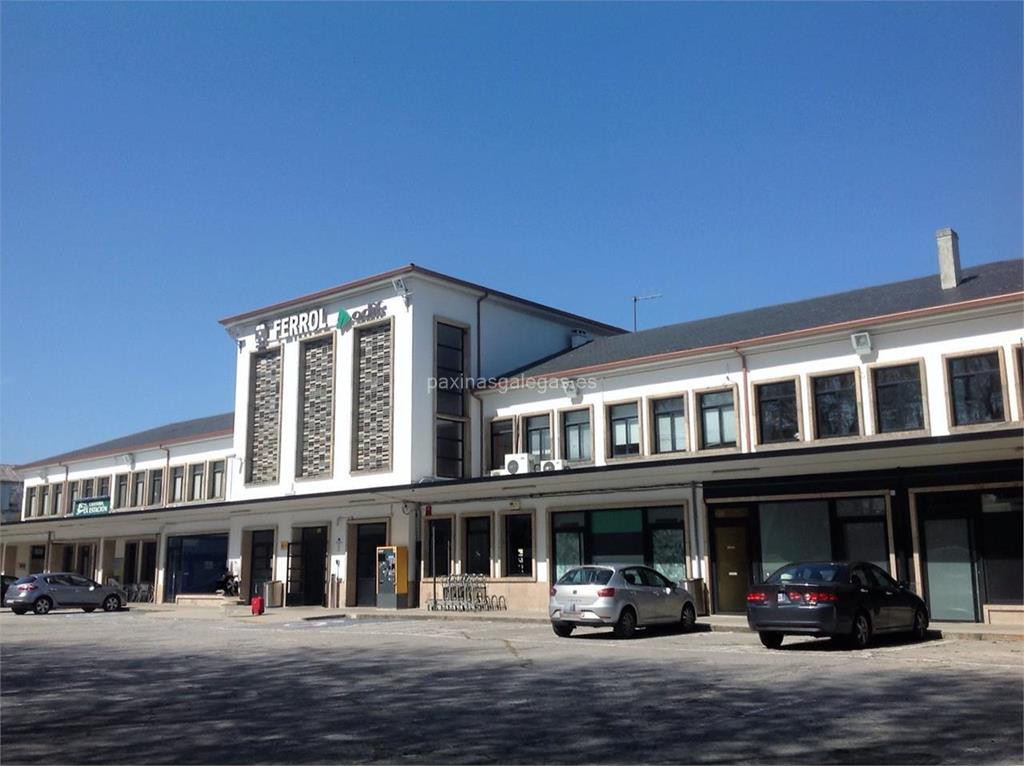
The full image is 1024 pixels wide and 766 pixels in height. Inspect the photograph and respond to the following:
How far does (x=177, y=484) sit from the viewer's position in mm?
44594

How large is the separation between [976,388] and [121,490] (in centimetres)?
4044

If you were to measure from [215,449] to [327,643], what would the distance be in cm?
2639

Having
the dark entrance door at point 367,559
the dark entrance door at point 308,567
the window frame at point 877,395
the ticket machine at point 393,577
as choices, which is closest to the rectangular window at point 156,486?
the dark entrance door at point 308,567

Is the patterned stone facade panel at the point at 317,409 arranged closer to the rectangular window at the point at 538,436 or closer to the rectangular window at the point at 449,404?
the rectangular window at the point at 449,404

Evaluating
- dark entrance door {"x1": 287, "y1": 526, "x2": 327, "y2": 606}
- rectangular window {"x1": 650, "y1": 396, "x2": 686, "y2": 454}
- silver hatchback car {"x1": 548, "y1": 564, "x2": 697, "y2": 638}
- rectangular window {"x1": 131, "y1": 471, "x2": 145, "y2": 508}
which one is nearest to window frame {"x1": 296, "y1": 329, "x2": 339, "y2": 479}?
dark entrance door {"x1": 287, "y1": 526, "x2": 327, "y2": 606}

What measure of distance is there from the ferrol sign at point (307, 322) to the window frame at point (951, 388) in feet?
60.7

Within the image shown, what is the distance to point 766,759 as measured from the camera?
7344 mm

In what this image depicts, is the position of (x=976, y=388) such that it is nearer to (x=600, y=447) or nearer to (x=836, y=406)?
(x=836, y=406)

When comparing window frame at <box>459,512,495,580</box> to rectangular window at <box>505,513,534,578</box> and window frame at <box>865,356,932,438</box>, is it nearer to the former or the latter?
rectangular window at <box>505,513,534,578</box>

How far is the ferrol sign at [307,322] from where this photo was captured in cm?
3394

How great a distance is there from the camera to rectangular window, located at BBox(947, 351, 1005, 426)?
22.2m

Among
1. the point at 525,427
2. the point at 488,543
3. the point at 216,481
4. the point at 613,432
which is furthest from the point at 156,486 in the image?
the point at 613,432

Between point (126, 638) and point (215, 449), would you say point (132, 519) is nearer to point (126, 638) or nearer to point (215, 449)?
point (215, 449)

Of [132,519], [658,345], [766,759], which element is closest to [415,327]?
[658,345]
